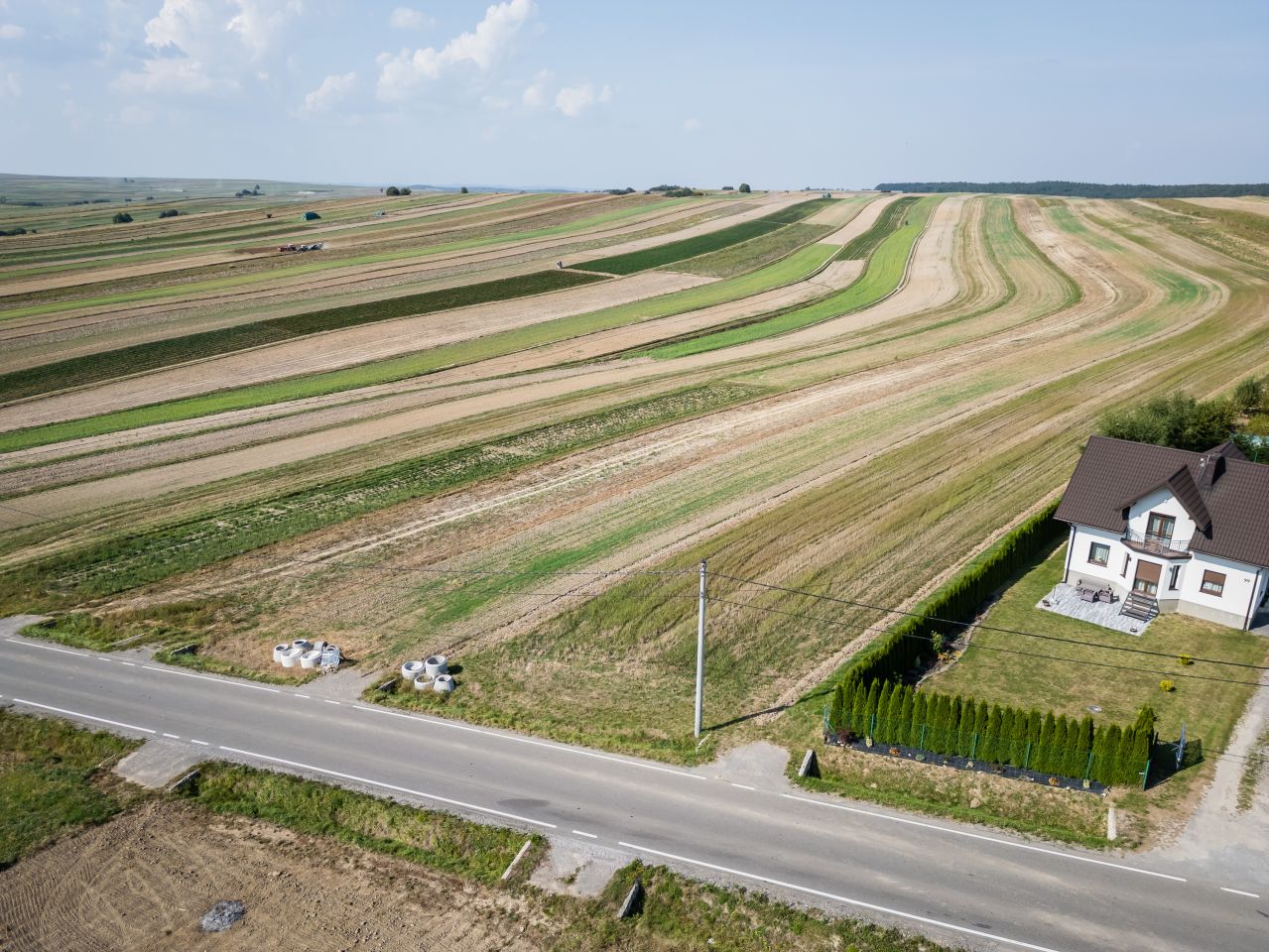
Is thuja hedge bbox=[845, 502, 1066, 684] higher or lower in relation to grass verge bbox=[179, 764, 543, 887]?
higher

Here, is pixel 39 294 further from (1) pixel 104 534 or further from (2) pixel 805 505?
(2) pixel 805 505

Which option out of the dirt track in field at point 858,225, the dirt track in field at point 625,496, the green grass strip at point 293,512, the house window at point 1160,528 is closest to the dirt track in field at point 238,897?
the dirt track in field at point 625,496

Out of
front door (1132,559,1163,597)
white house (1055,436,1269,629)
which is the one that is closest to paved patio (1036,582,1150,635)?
white house (1055,436,1269,629)

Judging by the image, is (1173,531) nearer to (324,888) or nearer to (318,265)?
(324,888)

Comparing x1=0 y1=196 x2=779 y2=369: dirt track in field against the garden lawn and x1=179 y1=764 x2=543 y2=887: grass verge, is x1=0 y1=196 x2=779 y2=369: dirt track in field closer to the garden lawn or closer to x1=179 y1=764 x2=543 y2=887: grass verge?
x1=179 y1=764 x2=543 y2=887: grass verge

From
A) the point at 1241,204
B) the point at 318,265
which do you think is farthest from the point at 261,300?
the point at 1241,204

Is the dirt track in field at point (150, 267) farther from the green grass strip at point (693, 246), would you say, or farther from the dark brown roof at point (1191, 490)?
the dark brown roof at point (1191, 490)
